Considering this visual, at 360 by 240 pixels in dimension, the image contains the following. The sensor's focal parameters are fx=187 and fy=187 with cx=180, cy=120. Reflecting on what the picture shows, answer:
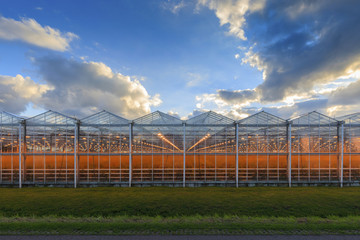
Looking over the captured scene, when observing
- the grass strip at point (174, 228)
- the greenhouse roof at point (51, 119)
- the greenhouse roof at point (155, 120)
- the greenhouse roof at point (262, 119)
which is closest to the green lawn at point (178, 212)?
the grass strip at point (174, 228)

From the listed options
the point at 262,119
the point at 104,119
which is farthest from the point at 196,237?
the point at 104,119

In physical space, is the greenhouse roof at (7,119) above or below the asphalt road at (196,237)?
above

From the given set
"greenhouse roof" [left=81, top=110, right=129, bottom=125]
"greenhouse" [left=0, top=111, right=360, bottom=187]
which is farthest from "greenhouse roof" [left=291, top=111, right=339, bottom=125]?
"greenhouse roof" [left=81, top=110, right=129, bottom=125]

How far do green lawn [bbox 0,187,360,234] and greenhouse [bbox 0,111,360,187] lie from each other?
3714 millimetres

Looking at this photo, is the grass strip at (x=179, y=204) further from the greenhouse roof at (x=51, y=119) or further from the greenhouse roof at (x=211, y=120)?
the greenhouse roof at (x=211, y=120)

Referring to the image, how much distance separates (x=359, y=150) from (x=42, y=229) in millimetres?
32568

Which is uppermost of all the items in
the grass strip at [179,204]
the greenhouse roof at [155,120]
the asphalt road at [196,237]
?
the greenhouse roof at [155,120]

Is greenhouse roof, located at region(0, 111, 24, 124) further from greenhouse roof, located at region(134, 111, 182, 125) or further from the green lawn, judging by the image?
greenhouse roof, located at region(134, 111, 182, 125)

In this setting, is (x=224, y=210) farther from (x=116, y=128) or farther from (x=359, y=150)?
(x=359, y=150)

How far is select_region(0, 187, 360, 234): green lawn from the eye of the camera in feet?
32.4

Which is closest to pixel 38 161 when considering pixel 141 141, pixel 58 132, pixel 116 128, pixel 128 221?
pixel 58 132

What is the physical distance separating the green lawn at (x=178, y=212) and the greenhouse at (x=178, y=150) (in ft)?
12.2

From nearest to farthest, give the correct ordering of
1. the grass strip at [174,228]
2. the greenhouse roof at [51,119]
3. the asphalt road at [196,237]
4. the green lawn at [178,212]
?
the asphalt road at [196,237]
the grass strip at [174,228]
the green lawn at [178,212]
the greenhouse roof at [51,119]

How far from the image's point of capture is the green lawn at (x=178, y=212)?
9.88 meters
